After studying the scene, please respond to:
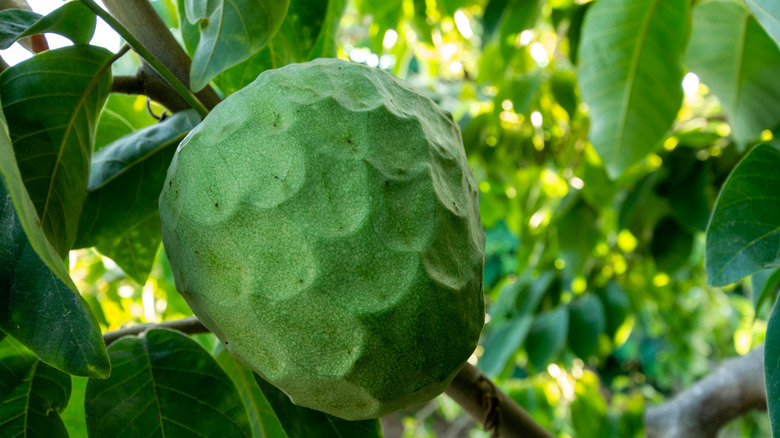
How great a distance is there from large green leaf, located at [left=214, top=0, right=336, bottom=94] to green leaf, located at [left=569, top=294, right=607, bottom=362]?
133 centimetres

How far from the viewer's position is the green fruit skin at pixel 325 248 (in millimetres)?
474

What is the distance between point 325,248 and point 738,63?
1282 mm

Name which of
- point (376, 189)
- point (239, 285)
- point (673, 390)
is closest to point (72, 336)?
point (239, 285)

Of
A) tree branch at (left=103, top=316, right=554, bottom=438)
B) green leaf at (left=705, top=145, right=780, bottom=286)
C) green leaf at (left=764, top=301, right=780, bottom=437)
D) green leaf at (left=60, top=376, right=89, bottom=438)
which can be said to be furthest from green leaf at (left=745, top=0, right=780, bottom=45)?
green leaf at (left=60, top=376, right=89, bottom=438)

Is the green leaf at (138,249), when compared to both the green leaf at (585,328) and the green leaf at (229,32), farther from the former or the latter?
the green leaf at (585,328)

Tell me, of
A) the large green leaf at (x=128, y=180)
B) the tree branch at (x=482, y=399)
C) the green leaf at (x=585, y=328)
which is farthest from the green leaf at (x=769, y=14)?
the green leaf at (x=585, y=328)

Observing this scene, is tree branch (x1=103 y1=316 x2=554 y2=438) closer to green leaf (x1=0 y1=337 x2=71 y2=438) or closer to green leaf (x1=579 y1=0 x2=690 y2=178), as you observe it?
green leaf (x1=0 y1=337 x2=71 y2=438)

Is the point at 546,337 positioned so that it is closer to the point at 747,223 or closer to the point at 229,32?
the point at 747,223

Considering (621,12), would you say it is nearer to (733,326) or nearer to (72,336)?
(72,336)

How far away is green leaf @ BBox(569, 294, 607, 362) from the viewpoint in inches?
71.9

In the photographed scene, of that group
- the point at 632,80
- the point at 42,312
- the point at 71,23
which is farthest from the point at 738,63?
A: the point at 42,312

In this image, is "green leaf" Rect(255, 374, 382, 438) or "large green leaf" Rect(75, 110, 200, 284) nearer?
"green leaf" Rect(255, 374, 382, 438)

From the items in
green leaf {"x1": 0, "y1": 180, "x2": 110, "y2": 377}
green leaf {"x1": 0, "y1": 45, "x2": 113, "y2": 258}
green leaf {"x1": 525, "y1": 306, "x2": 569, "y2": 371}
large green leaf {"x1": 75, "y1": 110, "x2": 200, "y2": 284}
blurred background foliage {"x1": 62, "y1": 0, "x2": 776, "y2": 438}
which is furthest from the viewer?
green leaf {"x1": 525, "y1": 306, "x2": 569, "y2": 371}

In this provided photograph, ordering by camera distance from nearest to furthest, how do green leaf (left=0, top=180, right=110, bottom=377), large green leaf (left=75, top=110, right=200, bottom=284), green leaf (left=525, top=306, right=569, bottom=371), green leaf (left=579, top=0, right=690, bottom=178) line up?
green leaf (left=0, top=180, right=110, bottom=377) < large green leaf (left=75, top=110, right=200, bottom=284) < green leaf (left=579, top=0, right=690, bottom=178) < green leaf (left=525, top=306, right=569, bottom=371)
